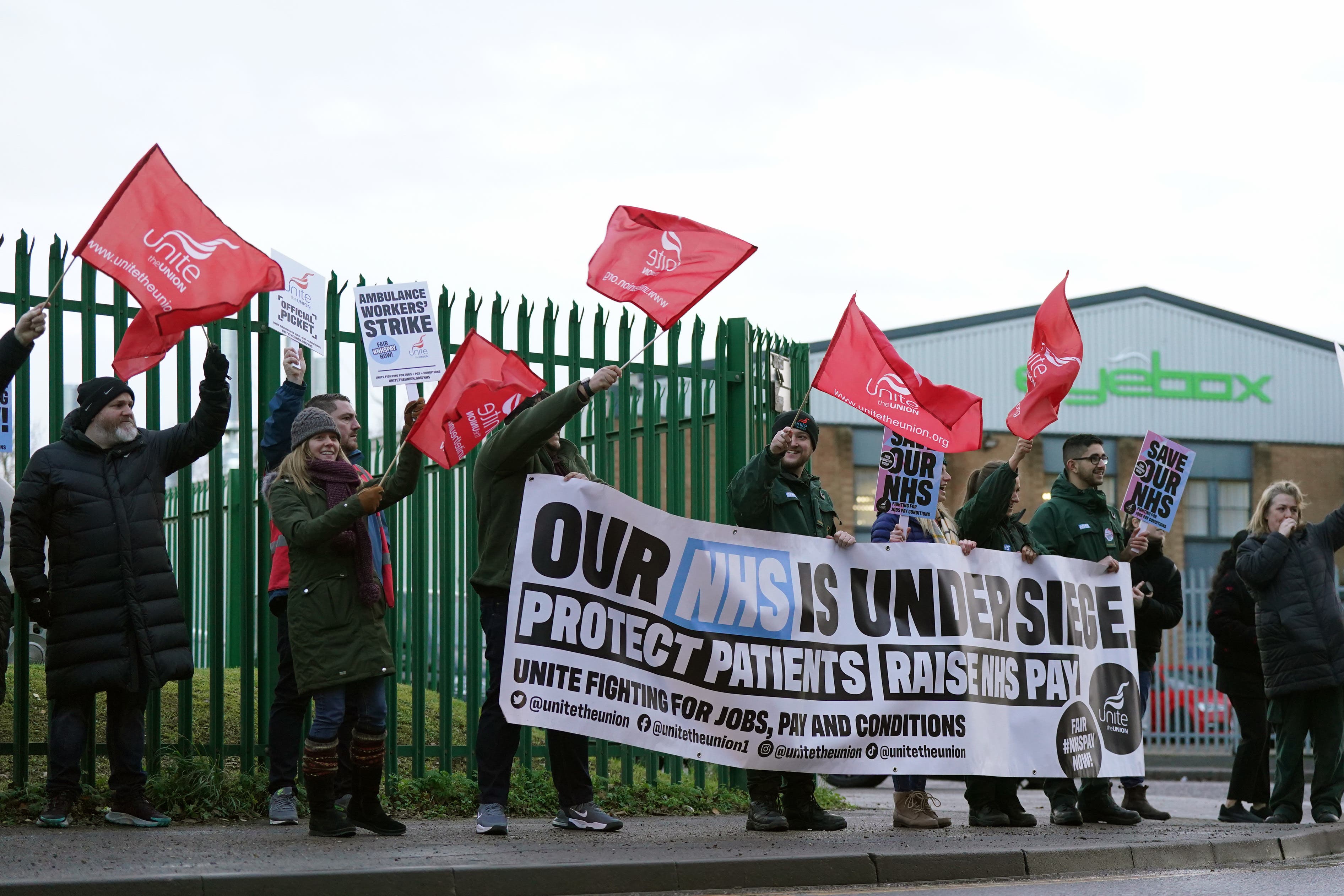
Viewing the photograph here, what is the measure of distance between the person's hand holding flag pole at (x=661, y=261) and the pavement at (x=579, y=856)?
2309mm

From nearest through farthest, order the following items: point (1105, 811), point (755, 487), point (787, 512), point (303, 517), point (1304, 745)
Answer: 1. point (303, 517)
2. point (755, 487)
3. point (787, 512)
4. point (1105, 811)
5. point (1304, 745)

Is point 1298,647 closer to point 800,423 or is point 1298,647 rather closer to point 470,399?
point 800,423

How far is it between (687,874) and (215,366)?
3141 mm

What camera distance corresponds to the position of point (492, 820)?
6926mm

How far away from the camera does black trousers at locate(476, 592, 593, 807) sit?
22.8 ft

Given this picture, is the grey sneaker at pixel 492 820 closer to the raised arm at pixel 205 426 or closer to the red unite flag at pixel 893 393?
the raised arm at pixel 205 426

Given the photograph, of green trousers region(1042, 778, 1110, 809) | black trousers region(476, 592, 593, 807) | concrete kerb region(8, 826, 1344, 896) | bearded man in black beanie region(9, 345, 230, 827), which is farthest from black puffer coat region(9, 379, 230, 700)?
green trousers region(1042, 778, 1110, 809)

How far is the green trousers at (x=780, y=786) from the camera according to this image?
763 cm

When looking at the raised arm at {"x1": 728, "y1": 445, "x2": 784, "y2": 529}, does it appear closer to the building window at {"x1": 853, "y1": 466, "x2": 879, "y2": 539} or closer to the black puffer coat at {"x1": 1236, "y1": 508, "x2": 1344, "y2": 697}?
the black puffer coat at {"x1": 1236, "y1": 508, "x2": 1344, "y2": 697}

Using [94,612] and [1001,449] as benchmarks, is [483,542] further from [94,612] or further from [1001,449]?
[1001,449]

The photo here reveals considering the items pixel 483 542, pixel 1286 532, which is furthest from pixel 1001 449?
pixel 483 542

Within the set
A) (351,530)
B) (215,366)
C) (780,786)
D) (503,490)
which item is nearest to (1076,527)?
(780,786)

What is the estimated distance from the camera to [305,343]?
7.74 m

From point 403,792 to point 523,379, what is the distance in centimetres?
248
